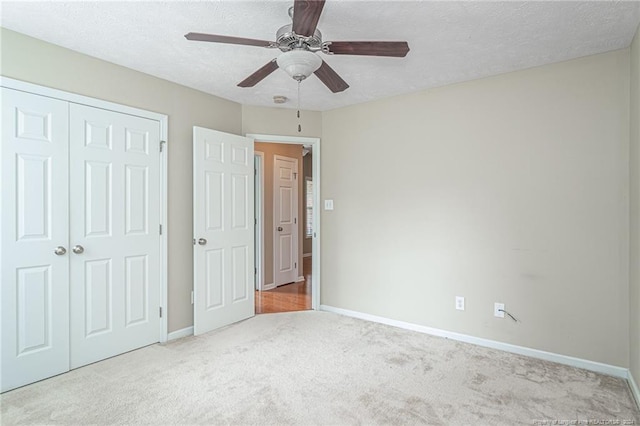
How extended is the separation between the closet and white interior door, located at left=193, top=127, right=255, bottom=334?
368mm

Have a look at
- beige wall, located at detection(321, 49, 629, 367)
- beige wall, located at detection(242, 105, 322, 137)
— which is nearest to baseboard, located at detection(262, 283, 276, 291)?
beige wall, located at detection(321, 49, 629, 367)

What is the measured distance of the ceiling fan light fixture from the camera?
199cm

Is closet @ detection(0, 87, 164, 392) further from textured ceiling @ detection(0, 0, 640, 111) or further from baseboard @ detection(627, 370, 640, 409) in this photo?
baseboard @ detection(627, 370, 640, 409)

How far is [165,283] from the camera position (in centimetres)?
330

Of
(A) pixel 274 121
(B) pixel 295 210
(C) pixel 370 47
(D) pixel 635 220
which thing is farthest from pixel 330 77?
(B) pixel 295 210

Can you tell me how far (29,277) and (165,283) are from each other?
1.03 m

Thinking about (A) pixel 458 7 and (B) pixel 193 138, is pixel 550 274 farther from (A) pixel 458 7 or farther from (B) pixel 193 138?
(B) pixel 193 138

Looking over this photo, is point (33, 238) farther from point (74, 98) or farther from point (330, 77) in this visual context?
point (330, 77)

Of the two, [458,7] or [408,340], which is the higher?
[458,7]

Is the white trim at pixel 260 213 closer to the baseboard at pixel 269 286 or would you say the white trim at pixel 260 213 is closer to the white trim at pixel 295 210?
the baseboard at pixel 269 286

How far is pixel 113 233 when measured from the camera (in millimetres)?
2938

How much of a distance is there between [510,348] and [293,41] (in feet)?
9.63

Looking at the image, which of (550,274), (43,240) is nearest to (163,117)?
(43,240)

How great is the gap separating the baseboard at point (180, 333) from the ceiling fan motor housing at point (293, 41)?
2692 mm
